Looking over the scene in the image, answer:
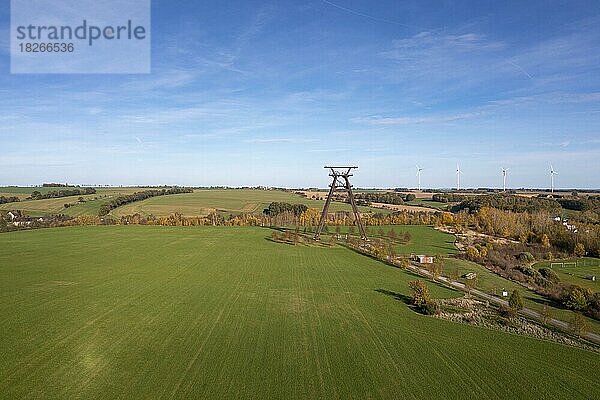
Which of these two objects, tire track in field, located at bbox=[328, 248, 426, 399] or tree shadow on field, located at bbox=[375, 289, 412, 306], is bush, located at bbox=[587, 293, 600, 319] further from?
tire track in field, located at bbox=[328, 248, 426, 399]

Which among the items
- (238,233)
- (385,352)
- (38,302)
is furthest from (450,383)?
(238,233)

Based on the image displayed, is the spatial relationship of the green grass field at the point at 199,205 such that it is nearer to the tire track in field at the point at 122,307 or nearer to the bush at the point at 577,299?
the tire track in field at the point at 122,307

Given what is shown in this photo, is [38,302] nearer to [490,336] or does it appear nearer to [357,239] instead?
[490,336]

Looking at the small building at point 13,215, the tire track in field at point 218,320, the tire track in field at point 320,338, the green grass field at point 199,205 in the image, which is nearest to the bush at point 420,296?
the tire track in field at point 320,338

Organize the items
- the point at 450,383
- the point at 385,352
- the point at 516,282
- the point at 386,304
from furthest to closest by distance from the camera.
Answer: the point at 516,282 < the point at 386,304 < the point at 385,352 < the point at 450,383

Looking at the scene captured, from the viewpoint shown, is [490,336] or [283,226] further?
[283,226]

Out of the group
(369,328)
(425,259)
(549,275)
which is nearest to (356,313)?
(369,328)
